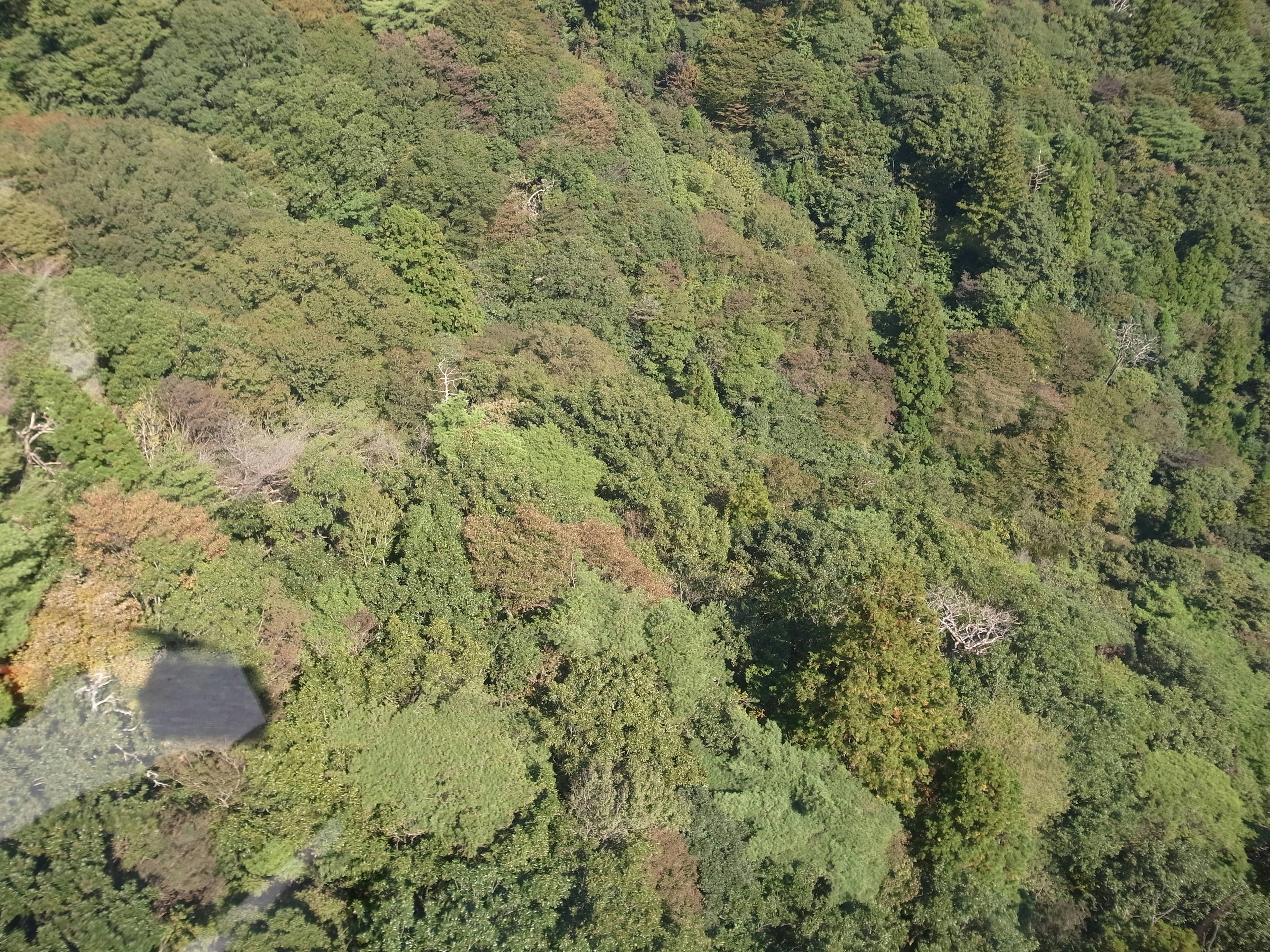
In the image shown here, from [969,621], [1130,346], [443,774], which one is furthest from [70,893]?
[1130,346]

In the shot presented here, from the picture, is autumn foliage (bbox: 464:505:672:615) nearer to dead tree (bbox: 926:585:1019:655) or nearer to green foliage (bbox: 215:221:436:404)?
green foliage (bbox: 215:221:436:404)

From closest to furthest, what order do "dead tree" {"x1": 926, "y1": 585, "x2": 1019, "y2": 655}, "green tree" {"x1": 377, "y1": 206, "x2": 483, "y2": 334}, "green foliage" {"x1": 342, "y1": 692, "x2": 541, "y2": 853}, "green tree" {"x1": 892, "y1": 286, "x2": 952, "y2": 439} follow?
"green foliage" {"x1": 342, "y1": 692, "x2": 541, "y2": 853} → "dead tree" {"x1": 926, "y1": 585, "x2": 1019, "y2": 655} → "green tree" {"x1": 377, "y1": 206, "x2": 483, "y2": 334} → "green tree" {"x1": 892, "y1": 286, "x2": 952, "y2": 439}

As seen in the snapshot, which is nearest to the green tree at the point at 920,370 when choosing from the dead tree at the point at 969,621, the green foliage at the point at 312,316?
the dead tree at the point at 969,621

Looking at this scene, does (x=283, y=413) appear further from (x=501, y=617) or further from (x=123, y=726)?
(x=123, y=726)

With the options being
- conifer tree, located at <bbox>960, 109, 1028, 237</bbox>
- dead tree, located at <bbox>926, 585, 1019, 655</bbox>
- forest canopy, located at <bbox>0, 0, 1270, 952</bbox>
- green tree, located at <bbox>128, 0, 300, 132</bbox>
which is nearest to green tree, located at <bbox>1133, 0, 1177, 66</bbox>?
forest canopy, located at <bbox>0, 0, 1270, 952</bbox>

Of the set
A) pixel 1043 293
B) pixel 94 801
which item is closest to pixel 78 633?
pixel 94 801

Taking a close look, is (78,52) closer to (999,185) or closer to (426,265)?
(426,265)

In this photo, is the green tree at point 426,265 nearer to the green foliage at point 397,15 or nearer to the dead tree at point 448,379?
the dead tree at point 448,379

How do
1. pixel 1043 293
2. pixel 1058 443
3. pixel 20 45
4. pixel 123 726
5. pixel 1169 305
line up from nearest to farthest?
pixel 123 726
pixel 20 45
pixel 1058 443
pixel 1043 293
pixel 1169 305
